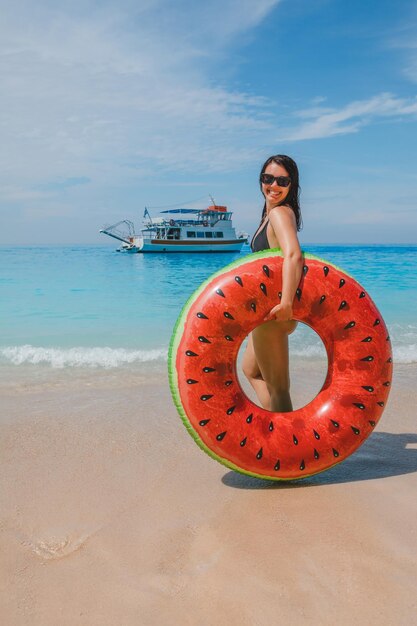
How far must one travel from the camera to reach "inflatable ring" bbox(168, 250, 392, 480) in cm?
249

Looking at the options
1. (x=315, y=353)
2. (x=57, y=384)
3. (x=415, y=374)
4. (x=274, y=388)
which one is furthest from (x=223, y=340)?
(x=315, y=353)

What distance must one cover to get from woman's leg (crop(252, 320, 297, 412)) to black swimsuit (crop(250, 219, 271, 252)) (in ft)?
1.33

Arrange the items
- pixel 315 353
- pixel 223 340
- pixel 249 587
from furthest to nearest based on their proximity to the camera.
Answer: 1. pixel 315 353
2. pixel 223 340
3. pixel 249 587

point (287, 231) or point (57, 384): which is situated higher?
point (287, 231)

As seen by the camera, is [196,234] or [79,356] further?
[196,234]

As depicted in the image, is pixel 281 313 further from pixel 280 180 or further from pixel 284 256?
pixel 280 180

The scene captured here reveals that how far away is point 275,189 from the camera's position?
269 centimetres

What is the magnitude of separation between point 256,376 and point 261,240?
805 millimetres

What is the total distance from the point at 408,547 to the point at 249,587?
68 cm

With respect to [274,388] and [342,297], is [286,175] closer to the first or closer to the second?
Result: [342,297]

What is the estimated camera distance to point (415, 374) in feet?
17.4

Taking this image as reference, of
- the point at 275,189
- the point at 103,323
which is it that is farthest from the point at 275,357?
the point at 103,323

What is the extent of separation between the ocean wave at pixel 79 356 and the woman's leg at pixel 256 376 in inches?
123

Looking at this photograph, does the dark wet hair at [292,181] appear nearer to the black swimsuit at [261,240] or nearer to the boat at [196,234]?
the black swimsuit at [261,240]
